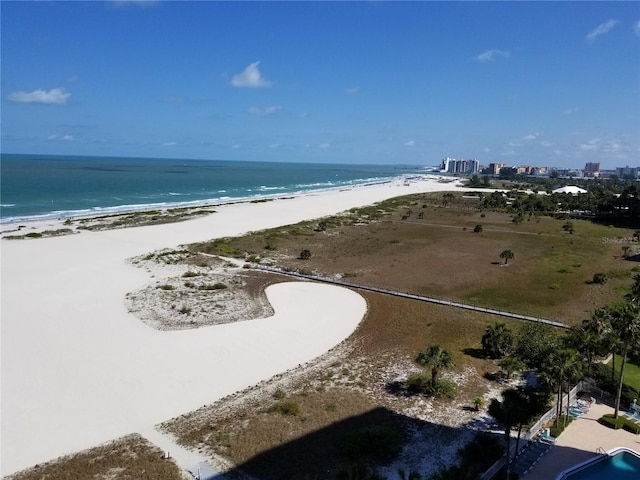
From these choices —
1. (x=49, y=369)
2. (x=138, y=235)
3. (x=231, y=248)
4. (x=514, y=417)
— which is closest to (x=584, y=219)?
(x=231, y=248)

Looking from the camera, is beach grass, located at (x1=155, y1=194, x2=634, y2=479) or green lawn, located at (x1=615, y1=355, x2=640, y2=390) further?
green lawn, located at (x1=615, y1=355, x2=640, y2=390)

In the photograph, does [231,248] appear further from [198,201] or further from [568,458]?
[198,201]

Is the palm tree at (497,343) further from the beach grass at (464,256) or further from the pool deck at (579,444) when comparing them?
the beach grass at (464,256)

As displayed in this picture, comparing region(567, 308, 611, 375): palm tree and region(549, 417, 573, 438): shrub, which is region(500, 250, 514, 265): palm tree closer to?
region(567, 308, 611, 375): palm tree

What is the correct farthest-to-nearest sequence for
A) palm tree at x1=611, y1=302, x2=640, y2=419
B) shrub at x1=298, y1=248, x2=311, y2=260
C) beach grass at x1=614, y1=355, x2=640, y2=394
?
shrub at x1=298, y1=248, x2=311, y2=260, beach grass at x1=614, y1=355, x2=640, y2=394, palm tree at x1=611, y1=302, x2=640, y2=419

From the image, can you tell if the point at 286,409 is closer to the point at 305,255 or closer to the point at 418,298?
the point at 418,298

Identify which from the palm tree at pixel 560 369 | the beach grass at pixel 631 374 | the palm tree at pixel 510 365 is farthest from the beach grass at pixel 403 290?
the beach grass at pixel 631 374

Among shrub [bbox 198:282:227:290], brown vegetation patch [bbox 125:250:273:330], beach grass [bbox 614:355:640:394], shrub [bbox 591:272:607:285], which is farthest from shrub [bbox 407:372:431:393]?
shrub [bbox 591:272:607:285]
